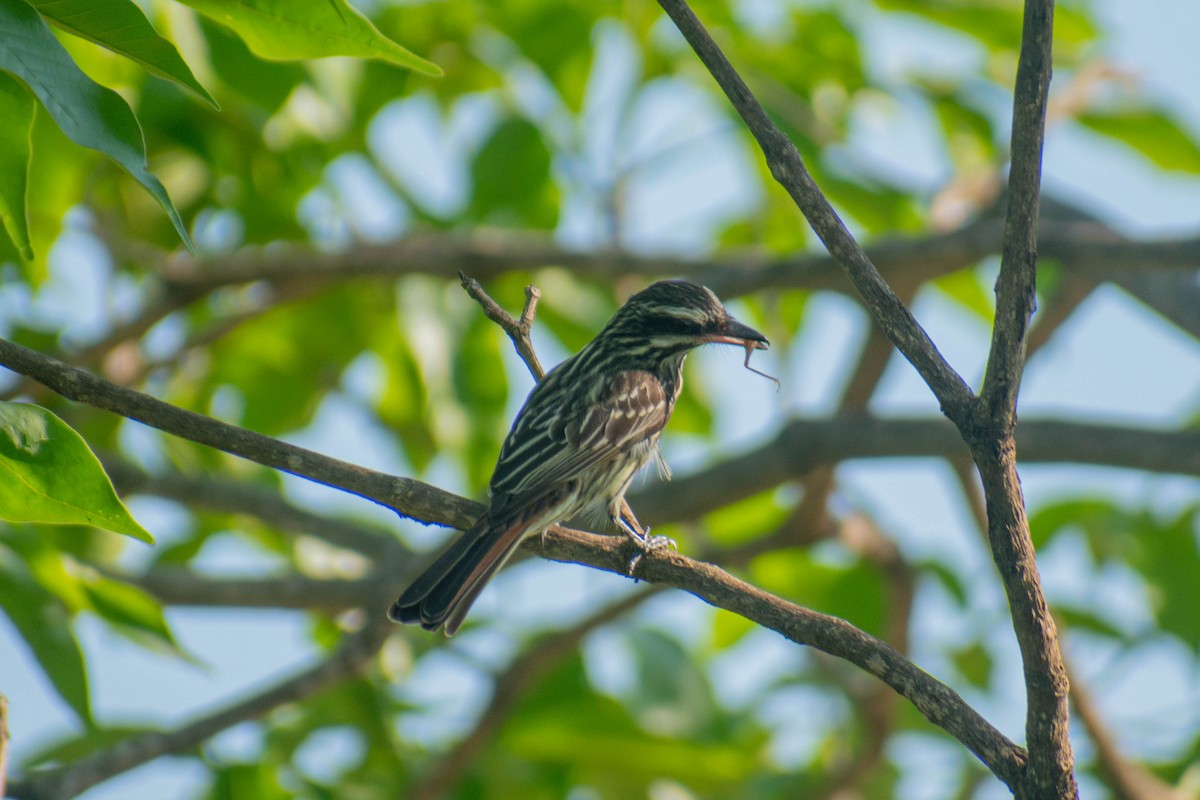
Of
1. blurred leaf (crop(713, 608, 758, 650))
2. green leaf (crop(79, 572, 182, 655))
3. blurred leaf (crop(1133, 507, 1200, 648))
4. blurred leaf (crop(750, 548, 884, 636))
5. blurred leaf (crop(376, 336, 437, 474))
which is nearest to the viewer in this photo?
green leaf (crop(79, 572, 182, 655))

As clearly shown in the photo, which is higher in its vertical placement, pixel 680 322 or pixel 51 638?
pixel 680 322

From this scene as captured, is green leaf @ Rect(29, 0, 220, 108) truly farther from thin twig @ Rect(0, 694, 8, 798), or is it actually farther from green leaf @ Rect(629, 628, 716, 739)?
green leaf @ Rect(629, 628, 716, 739)

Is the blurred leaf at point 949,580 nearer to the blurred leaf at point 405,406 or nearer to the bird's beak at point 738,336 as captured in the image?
the bird's beak at point 738,336

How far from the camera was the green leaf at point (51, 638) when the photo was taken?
4094mm

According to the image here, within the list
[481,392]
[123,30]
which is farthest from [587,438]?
[123,30]

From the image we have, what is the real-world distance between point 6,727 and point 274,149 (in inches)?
161

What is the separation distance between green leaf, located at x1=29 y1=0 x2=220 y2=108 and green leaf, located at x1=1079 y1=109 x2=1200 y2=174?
17.1ft

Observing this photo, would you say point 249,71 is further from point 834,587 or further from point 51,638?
point 834,587

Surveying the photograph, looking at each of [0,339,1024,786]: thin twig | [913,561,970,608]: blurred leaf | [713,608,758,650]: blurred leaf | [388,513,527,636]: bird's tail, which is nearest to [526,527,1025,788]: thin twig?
[0,339,1024,786]: thin twig

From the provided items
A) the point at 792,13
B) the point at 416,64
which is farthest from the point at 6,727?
the point at 792,13

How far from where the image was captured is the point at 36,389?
20.9 ft

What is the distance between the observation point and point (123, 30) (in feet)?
8.72

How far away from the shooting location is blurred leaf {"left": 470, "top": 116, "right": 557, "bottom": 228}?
21.1 ft

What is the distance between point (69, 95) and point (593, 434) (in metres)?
2.78
